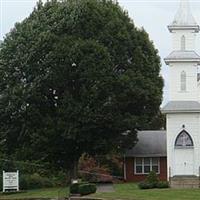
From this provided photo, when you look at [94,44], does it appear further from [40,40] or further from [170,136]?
[170,136]

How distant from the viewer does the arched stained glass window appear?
177 ft

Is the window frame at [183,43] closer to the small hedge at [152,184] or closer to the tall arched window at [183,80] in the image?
the tall arched window at [183,80]

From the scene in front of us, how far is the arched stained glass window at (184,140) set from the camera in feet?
177

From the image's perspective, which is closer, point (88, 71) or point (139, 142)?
point (88, 71)

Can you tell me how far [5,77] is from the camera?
59.3 m

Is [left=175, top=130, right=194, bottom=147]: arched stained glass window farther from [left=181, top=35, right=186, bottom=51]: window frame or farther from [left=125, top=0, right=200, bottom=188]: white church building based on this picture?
[left=181, top=35, right=186, bottom=51]: window frame

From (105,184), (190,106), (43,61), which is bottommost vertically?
(105,184)

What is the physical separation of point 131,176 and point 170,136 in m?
12.9

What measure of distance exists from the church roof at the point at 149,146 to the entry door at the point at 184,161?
10.7m

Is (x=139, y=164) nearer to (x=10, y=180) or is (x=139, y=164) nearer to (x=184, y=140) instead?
(x=184, y=140)

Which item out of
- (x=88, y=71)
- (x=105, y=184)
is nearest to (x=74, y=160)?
Result: (x=105, y=184)

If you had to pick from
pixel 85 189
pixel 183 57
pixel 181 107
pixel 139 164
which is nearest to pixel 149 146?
pixel 139 164

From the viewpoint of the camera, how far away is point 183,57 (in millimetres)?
54125

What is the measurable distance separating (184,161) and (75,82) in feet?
35.7
